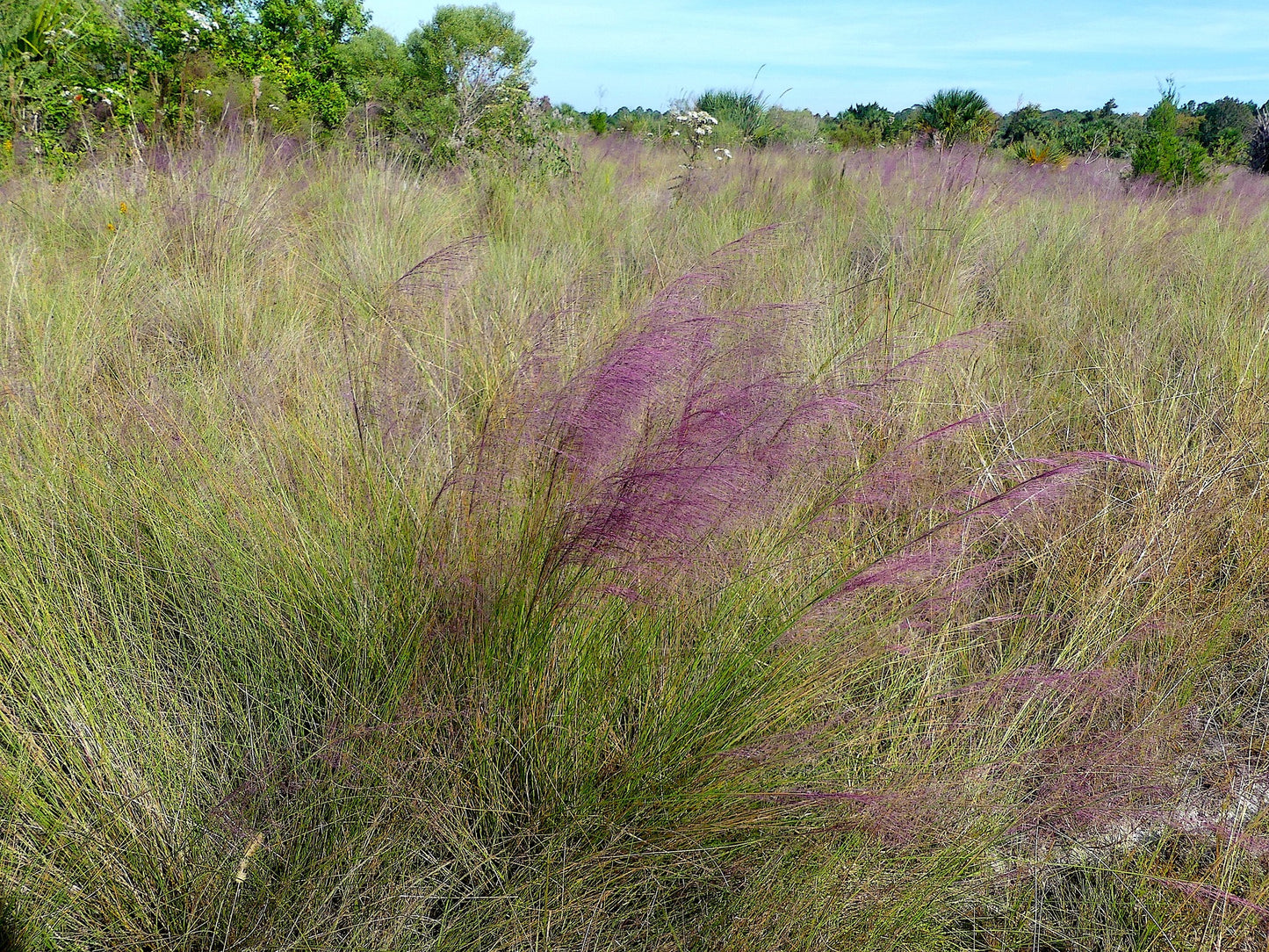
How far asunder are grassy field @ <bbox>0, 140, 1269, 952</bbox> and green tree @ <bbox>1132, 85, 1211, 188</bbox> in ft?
24.6

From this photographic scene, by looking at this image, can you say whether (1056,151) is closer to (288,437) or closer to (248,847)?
(288,437)

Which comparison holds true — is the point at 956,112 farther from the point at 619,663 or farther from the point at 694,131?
the point at 619,663

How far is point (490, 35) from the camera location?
10.1 m

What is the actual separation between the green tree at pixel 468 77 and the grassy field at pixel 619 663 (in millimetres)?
4801

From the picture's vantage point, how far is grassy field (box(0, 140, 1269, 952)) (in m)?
1.39

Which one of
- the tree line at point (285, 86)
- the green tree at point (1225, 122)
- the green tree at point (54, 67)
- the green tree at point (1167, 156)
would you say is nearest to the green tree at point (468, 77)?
the tree line at point (285, 86)

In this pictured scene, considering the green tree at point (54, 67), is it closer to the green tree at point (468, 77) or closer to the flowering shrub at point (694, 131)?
the green tree at point (468, 77)

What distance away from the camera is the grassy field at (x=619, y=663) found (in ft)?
4.55

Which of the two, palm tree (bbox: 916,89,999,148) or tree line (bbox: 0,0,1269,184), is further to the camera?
palm tree (bbox: 916,89,999,148)

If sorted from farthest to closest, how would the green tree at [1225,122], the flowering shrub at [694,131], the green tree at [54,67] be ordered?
the green tree at [1225,122] → the flowering shrub at [694,131] → the green tree at [54,67]

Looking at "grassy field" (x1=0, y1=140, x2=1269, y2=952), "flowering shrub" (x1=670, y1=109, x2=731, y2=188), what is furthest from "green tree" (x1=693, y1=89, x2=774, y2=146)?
"grassy field" (x1=0, y1=140, x2=1269, y2=952)

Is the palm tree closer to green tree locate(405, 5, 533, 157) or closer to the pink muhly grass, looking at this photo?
green tree locate(405, 5, 533, 157)

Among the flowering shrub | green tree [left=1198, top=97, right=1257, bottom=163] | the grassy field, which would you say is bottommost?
the grassy field

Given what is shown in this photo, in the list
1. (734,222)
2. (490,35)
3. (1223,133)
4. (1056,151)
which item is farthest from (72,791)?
(1223,133)
